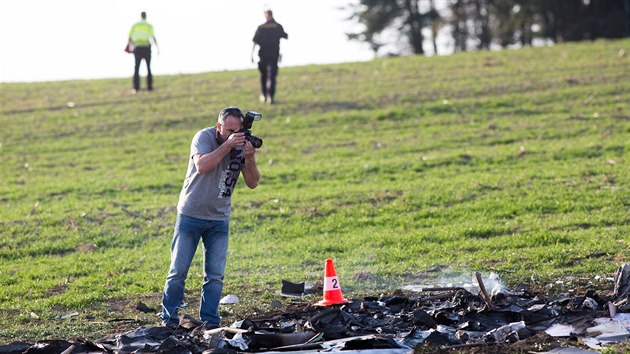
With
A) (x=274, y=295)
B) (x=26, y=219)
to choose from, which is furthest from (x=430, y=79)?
(x=274, y=295)

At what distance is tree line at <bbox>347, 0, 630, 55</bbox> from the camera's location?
144 ft

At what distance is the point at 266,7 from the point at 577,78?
9.22 m

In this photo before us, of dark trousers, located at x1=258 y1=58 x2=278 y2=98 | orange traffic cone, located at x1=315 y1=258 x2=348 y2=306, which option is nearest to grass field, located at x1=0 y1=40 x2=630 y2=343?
dark trousers, located at x1=258 y1=58 x2=278 y2=98

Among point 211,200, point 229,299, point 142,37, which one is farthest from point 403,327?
point 142,37

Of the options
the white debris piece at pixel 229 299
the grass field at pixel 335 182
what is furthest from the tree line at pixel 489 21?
the white debris piece at pixel 229 299

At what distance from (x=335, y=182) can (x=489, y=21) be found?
3739 cm

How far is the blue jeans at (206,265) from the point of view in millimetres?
8711

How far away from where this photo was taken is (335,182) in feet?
55.5

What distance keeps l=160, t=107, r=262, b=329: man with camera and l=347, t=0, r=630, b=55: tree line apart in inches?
1450

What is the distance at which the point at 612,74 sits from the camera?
26047 mm

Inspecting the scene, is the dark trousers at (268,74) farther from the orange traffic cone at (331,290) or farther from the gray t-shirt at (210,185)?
the gray t-shirt at (210,185)

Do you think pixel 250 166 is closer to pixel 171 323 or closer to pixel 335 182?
pixel 171 323

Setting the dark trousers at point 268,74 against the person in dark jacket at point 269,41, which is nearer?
the person in dark jacket at point 269,41

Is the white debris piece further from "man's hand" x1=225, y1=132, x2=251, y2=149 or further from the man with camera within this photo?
"man's hand" x1=225, y1=132, x2=251, y2=149
